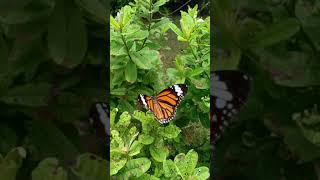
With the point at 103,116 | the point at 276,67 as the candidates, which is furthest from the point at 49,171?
the point at 276,67

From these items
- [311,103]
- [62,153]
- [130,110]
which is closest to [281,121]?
Answer: [311,103]

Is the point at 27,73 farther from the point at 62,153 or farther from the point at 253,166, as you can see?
the point at 253,166

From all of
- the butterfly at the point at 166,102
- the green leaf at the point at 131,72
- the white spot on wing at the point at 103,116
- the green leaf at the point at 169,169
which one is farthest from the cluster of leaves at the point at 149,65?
the white spot on wing at the point at 103,116

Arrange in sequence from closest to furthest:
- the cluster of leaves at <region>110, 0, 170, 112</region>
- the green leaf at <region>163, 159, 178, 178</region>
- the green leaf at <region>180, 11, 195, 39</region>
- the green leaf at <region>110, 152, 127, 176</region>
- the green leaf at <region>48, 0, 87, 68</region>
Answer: the green leaf at <region>48, 0, 87, 68</region> < the green leaf at <region>110, 152, 127, 176</region> < the green leaf at <region>163, 159, 178, 178</region> < the cluster of leaves at <region>110, 0, 170, 112</region> < the green leaf at <region>180, 11, 195, 39</region>

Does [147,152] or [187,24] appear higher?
[187,24]

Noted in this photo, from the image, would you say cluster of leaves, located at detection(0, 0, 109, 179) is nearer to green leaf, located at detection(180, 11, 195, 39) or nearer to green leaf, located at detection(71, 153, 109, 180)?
green leaf, located at detection(71, 153, 109, 180)

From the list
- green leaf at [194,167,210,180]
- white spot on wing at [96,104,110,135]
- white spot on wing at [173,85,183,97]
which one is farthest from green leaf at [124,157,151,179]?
white spot on wing at [96,104,110,135]

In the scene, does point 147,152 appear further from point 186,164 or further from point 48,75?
point 48,75
